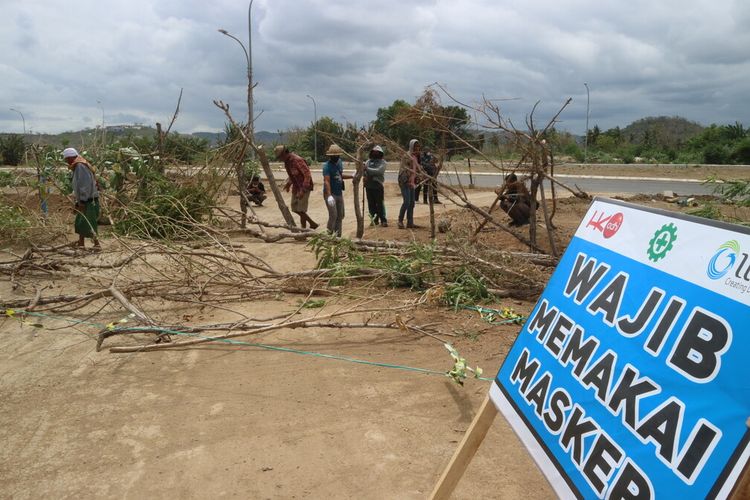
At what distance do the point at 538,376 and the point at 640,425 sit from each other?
1.65ft

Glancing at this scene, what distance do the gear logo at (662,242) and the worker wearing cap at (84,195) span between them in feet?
25.6

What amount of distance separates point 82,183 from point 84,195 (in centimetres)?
17

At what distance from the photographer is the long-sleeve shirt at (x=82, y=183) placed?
8.12 metres

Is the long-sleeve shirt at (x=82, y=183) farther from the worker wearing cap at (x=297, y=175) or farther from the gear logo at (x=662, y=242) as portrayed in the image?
the gear logo at (x=662, y=242)

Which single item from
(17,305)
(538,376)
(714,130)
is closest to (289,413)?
(538,376)

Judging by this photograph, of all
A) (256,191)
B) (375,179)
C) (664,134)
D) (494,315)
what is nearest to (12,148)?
(256,191)

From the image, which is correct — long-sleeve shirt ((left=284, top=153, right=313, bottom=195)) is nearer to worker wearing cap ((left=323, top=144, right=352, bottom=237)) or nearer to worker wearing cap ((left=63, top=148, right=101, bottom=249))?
worker wearing cap ((left=323, top=144, right=352, bottom=237))

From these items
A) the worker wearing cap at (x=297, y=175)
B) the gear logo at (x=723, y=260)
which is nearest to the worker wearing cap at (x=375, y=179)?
the worker wearing cap at (x=297, y=175)

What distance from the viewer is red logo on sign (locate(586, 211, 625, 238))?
202 cm

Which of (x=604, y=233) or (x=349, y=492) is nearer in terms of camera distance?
(x=604, y=233)

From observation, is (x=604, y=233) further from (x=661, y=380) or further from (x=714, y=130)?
(x=714, y=130)

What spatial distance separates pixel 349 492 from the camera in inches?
112

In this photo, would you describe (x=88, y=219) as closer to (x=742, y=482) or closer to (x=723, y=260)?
(x=723, y=260)

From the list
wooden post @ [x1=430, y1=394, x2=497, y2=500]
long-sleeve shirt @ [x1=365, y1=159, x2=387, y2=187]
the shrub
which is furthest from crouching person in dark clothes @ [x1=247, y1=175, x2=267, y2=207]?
the shrub
